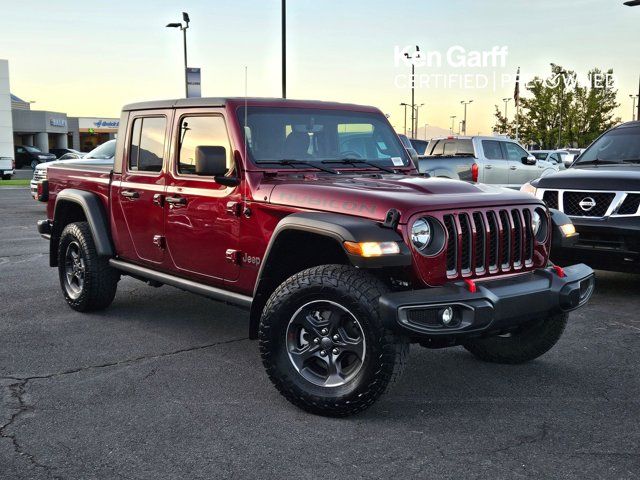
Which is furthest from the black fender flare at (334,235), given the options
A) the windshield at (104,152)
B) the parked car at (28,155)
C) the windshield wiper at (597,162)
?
the parked car at (28,155)

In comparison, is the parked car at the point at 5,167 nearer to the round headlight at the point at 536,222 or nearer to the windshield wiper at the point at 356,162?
the windshield wiper at the point at 356,162

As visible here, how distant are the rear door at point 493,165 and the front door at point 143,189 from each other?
434 inches

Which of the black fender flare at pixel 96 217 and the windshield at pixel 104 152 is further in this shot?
the windshield at pixel 104 152

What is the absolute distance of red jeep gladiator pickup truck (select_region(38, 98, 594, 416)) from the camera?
395 cm

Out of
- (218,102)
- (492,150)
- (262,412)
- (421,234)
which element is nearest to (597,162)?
(218,102)

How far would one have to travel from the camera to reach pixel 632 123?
8.86 meters

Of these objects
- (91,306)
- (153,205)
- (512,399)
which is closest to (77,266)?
(91,306)

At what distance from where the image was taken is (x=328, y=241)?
4.44m

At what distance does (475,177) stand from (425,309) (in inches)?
490

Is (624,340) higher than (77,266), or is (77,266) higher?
(77,266)

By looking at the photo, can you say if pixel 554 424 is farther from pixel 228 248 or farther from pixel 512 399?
pixel 228 248

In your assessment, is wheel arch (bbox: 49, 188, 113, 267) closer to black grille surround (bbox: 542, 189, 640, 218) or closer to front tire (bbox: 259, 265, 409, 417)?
front tire (bbox: 259, 265, 409, 417)

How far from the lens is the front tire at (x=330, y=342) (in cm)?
394

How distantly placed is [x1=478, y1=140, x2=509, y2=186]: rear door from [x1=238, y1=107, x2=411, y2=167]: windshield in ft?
34.6
